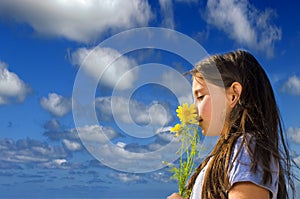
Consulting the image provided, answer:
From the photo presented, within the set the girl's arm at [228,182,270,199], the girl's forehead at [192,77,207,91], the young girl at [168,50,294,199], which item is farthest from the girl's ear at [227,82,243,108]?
the girl's arm at [228,182,270,199]

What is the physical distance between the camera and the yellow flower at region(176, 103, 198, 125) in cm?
192

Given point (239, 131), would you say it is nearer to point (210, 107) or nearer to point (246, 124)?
point (246, 124)

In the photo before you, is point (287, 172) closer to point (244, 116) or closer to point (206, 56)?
point (244, 116)

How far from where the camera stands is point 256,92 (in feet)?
5.92

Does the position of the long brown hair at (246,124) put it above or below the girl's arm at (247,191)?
above

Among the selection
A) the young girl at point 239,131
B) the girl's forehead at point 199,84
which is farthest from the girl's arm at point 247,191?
the girl's forehead at point 199,84

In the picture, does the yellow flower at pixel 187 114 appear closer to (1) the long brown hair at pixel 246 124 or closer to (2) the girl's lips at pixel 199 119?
(2) the girl's lips at pixel 199 119

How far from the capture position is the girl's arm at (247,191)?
5.01 feet

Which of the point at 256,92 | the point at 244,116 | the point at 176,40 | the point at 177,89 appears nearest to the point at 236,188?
the point at 244,116

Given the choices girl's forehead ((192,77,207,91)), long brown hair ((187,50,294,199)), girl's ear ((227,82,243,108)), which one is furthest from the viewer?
girl's forehead ((192,77,207,91))

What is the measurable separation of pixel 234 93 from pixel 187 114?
27 centimetres

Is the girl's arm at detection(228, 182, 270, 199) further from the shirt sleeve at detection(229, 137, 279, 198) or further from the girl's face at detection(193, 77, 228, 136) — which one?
the girl's face at detection(193, 77, 228, 136)

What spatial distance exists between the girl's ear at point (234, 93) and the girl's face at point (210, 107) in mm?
25

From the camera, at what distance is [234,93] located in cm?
179
